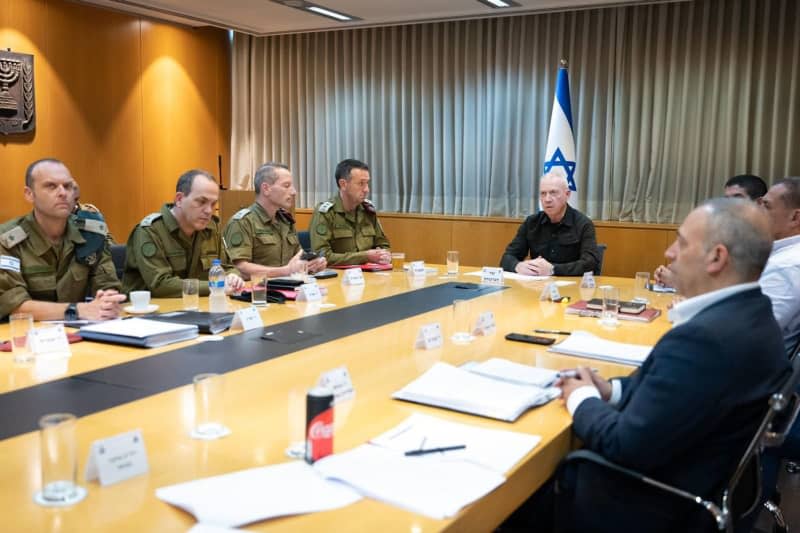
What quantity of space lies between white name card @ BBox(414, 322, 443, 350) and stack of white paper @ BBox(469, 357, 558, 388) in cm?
25

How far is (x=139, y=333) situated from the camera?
246 centimetres

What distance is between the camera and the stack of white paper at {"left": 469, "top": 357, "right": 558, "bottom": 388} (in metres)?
2.09

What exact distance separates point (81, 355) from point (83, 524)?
1.20 meters

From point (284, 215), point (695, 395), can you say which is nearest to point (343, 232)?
point (284, 215)

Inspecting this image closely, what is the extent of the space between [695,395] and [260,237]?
315 cm

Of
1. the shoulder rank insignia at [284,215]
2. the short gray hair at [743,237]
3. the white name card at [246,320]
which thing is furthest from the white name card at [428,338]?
the shoulder rank insignia at [284,215]

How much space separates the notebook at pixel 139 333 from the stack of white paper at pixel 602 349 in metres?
1.27

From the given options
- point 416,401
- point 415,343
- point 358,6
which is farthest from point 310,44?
point 416,401

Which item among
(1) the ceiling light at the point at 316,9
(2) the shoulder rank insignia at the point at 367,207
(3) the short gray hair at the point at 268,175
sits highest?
(1) the ceiling light at the point at 316,9

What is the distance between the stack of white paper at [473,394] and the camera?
72.2 inches

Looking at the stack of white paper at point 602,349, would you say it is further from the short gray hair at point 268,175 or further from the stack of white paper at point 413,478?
the short gray hair at point 268,175

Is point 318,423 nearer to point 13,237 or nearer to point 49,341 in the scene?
point 49,341

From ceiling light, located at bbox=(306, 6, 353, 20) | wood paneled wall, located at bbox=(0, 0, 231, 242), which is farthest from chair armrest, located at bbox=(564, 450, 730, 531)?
wood paneled wall, located at bbox=(0, 0, 231, 242)

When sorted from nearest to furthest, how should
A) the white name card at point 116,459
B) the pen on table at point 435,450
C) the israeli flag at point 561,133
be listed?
the white name card at point 116,459
the pen on table at point 435,450
the israeli flag at point 561,133
